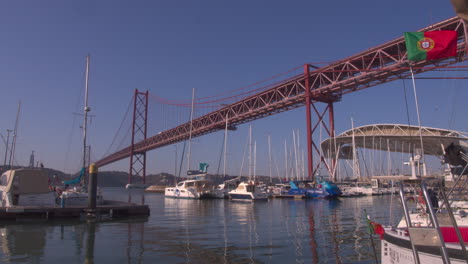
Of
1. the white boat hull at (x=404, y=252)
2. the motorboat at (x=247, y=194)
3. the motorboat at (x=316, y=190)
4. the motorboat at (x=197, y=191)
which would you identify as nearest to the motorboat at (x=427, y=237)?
the white boat hull at (x=404, y=252)

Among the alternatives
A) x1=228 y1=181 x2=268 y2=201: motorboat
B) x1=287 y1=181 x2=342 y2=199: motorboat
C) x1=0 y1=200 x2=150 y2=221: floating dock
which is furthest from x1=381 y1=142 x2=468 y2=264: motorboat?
x1=287 y1=181 x2=342 y2=199: motorboat

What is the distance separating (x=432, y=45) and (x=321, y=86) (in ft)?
132

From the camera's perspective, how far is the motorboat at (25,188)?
2012cm

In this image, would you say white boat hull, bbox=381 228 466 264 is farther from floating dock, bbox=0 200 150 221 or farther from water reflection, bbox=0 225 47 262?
floating dock, bbox=0 200 150 221

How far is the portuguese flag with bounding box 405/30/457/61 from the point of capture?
9.02 metres

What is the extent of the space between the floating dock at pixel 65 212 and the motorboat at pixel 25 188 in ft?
5.34

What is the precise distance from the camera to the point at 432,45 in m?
9.15

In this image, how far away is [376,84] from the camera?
140ft

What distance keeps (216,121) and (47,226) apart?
52.7m

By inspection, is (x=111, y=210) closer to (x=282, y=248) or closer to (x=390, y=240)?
(x=282, y=248)

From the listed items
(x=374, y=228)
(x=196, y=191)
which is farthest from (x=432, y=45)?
(x=196, y=191)

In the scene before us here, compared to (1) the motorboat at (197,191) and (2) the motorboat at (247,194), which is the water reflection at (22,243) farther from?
(1) the motorboat at (197,191)

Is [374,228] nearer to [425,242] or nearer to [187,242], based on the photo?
[425,242]

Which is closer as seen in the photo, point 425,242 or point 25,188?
point 425,242
